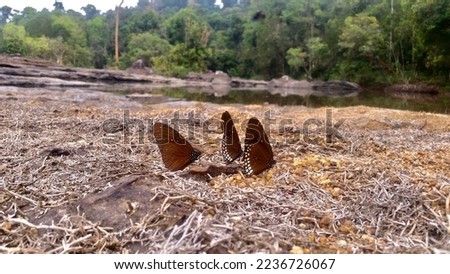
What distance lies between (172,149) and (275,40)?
1638 inches

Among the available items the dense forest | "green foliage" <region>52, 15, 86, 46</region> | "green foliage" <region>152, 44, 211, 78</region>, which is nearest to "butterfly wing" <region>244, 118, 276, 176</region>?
the dense forest

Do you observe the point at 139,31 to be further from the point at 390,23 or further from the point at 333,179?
the point at 333,179

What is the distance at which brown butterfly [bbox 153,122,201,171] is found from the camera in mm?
2473

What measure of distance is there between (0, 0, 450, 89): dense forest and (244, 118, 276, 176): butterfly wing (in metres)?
13.8

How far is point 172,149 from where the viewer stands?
247 centimetres

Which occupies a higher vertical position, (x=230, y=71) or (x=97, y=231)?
(x=230, y=71)

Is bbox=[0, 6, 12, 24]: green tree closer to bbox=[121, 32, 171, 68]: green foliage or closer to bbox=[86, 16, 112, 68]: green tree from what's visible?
bbox=[86, 16, 112, 68]: green tree

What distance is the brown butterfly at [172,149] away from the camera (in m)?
2.47

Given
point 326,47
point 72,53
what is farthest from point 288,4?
point 72,53

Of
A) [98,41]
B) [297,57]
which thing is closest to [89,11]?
[98,41]

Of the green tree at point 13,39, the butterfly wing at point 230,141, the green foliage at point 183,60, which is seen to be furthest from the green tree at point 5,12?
the butterfly wing at point 230,141

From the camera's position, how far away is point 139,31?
5528 centimetres

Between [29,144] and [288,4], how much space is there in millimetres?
47942

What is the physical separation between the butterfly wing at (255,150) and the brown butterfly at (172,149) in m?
0.41
